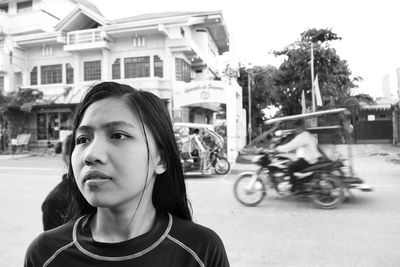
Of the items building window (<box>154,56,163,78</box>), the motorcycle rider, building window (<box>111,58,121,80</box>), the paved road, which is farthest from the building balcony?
the motorcycle rider

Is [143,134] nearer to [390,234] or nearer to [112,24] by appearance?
[390,234]

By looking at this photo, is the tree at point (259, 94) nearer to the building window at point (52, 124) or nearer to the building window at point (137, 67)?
the building window at point (137, 67)

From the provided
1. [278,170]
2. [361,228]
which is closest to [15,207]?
[278,170]

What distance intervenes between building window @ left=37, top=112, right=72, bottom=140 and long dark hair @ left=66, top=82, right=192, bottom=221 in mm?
22088

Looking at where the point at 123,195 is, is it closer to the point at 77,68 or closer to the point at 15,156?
the point at 15,156

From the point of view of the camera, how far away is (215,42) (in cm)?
2914

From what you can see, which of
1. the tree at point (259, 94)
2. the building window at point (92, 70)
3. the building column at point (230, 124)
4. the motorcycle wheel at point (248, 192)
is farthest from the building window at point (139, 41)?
the motorcycle wheel at point (248, 192)

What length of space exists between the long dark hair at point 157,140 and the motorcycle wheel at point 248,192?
19.5 ft

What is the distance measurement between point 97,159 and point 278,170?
6.34 metres

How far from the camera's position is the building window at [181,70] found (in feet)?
65.8

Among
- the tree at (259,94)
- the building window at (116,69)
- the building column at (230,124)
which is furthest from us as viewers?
the tree at (259,94)

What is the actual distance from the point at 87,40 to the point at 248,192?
16592 millimetres

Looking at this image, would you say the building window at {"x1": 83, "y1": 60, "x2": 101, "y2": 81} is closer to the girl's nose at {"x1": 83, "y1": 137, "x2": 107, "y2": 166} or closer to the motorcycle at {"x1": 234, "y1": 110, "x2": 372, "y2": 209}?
the motorcycle at {"x1": 234, "y1": 110, "x2": 372, "y2": 209}

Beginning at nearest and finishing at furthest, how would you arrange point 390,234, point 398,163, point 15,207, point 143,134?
point 143,134 → point 390,234 → point 15,207 → point 398,163
